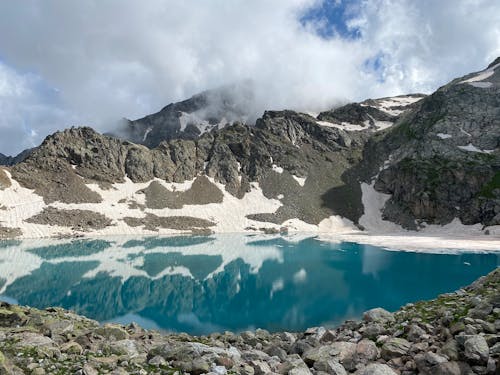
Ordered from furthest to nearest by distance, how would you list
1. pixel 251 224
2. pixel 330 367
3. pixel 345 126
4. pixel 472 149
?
pixel 345 126 < pixel 472 149 < pixel 251 224 < pixel 330 367

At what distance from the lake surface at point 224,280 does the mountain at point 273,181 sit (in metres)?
30.1

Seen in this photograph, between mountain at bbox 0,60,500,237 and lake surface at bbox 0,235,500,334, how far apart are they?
98.7ft

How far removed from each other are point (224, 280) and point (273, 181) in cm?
9334

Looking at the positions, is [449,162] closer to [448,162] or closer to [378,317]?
[448,162]

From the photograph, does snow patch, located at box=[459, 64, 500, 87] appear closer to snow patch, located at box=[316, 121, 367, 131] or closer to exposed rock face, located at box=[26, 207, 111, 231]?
snow patch, located at box=[316, 121, 367, 131]

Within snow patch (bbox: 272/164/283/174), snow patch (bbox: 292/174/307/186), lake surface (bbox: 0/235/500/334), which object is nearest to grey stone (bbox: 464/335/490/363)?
lake surface (bbox: 0/235/500/334)

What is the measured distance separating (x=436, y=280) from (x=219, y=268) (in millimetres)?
31048

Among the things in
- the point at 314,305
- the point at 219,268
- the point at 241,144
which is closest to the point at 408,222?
the point at 241,144

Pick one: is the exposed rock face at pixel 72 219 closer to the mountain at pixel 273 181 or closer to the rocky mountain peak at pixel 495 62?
the mountain at pixel 273 181

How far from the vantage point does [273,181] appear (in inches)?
5472

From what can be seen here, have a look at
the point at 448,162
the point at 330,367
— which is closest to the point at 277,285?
the point at 330,367

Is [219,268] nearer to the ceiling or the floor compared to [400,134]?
nearer to the floor

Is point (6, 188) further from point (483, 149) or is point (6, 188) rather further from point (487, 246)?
point (483, 149)

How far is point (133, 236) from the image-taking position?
96750mm
